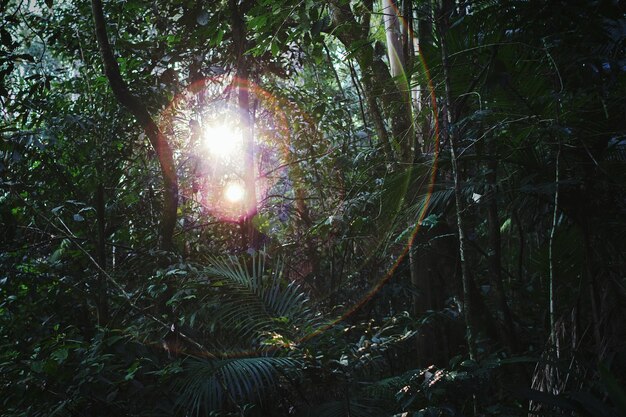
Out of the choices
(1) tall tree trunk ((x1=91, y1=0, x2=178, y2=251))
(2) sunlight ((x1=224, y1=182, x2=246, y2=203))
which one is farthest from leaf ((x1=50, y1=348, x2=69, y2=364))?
(2) sunlight ((x1=224, y1=182, x2=246, y2=203))

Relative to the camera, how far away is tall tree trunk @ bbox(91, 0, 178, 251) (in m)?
3.22

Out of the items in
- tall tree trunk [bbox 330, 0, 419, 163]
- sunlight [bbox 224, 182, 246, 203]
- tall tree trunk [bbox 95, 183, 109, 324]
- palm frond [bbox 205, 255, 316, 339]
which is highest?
tall tree trunk [bbox 330, 0, 419, 163]

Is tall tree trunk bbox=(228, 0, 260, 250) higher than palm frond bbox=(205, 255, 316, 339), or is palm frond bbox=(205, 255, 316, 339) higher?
tall tree trunk bbox=(228, 0, 260, 250)

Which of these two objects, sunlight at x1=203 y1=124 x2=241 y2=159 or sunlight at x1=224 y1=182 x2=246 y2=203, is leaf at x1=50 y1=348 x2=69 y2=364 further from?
sunlight at x1=203 y1=124 x2=241 y2=159

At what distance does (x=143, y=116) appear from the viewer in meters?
3.32

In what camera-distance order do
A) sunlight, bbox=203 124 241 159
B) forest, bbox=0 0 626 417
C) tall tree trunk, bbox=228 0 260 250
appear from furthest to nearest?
sunlight, bbox=203 124 241 159, tall tree trunk, bbox=228 0 260 250, forest, bbox=0 0 626 417

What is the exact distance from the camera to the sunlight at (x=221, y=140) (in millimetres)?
4738

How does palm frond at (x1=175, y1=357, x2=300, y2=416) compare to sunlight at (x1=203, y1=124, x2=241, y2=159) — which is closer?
palm frond at (x1=175, y1=357, x2=300, y2=416)

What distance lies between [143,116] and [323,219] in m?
1.34

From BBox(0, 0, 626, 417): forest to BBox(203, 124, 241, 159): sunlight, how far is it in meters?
0.02

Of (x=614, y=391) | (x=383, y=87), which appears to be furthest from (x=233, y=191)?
(x=614, y=391)

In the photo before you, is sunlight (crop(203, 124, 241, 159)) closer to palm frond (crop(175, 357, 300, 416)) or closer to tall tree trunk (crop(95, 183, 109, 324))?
tall tree trunk (crop(95, 183, 109, 324))

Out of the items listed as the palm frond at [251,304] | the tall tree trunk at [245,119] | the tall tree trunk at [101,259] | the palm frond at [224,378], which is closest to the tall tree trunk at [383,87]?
the tall tree trunk at [245,119]

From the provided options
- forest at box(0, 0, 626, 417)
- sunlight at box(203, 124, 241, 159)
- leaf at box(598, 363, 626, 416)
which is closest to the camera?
leaf at box(598, 363, 626, 416)
